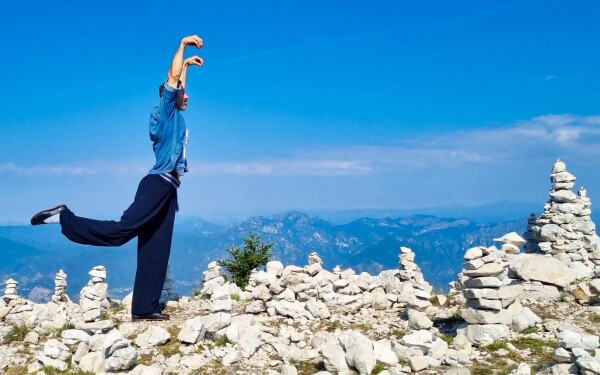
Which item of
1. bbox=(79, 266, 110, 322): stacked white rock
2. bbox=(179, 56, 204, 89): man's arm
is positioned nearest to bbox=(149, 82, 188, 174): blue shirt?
bbox=(179, 56, 204, 89): man's arm

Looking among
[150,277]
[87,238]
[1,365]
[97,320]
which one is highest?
[87,238]

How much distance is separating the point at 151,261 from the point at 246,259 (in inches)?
402

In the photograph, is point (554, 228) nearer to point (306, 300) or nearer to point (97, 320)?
point (306, 300)

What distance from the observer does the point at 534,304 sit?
11.4 metres

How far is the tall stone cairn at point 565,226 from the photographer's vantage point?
1620cm

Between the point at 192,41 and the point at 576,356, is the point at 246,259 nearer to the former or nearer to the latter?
the point at 192,41

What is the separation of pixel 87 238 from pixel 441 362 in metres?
6.08

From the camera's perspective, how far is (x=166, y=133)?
9.82 meters

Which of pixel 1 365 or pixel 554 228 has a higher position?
pixel 554 228

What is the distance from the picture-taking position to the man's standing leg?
396 inches

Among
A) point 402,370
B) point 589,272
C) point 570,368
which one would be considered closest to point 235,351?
point 402,370

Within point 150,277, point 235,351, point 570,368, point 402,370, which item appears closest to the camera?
point 570,368

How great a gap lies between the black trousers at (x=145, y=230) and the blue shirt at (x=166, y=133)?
267mm

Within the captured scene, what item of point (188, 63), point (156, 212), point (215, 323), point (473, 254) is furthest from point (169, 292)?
point (473, 254)
